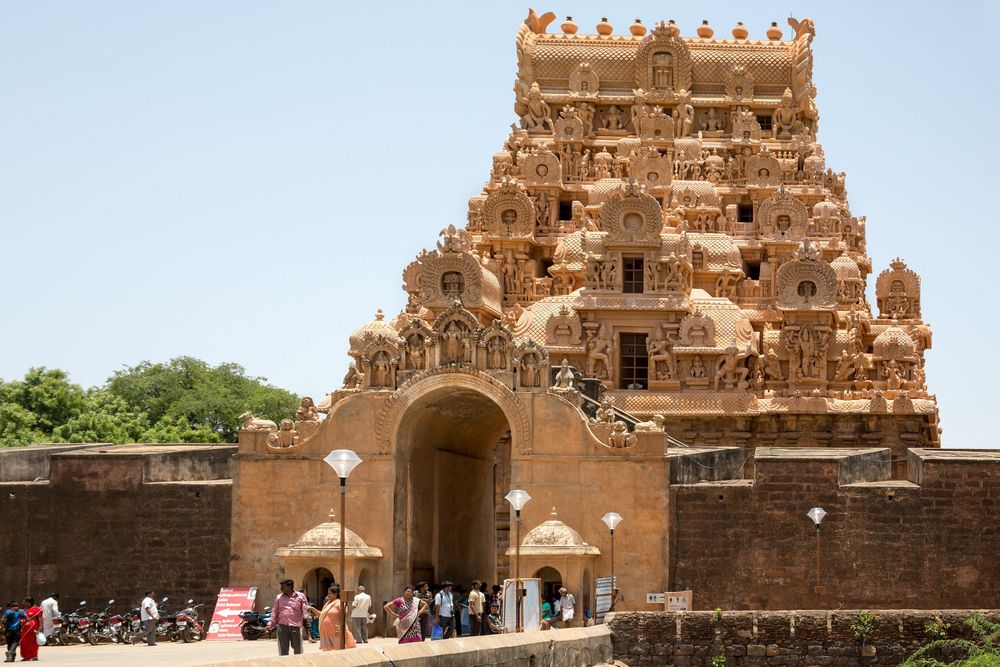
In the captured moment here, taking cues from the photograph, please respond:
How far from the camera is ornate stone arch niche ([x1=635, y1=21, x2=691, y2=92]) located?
77.6m

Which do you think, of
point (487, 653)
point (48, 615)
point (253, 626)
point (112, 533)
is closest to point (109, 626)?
point (48, 615)

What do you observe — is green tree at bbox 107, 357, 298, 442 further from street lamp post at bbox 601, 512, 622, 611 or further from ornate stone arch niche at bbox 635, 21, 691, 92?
street lamp post at bbox 601, 512, 622, 611

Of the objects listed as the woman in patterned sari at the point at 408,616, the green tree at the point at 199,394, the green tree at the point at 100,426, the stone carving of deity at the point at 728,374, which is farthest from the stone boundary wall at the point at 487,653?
the green tree at the point at 199,394

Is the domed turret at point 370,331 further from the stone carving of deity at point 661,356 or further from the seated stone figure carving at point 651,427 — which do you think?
the seated stone figure carving at point 651,427

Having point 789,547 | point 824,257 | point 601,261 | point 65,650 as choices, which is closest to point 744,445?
point 601,261

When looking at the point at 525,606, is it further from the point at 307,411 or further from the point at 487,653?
the point at 487,653

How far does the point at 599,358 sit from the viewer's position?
6034cm

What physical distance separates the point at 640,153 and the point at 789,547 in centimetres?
3239

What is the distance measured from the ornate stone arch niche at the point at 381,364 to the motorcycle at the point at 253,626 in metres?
5.59

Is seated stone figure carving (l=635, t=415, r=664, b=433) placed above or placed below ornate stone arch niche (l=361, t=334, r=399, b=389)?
below

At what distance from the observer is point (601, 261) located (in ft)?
200

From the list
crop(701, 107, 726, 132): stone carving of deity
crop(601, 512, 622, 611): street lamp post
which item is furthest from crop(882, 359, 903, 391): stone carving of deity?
crop(601, 512, 622, 611): street lamp post

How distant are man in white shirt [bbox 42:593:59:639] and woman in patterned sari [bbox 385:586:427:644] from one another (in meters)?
7.15

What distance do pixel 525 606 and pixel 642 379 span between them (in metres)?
24.6
